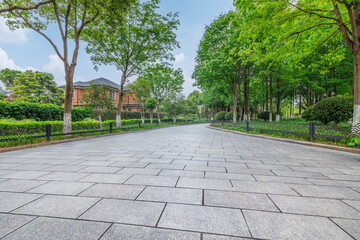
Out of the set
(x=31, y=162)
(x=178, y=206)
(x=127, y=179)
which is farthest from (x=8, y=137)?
(x=178, y=206)

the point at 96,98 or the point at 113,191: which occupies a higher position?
the point at 96,98

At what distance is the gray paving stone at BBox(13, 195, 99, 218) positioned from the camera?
6.43 feet

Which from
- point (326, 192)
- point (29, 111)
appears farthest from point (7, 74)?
point (326, 192)

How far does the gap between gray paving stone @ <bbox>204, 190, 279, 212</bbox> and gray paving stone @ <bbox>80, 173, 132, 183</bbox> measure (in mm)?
1742

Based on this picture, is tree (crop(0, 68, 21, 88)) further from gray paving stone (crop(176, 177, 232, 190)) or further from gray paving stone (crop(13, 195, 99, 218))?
gray paving stone (crop(176, 177, 232, 190))

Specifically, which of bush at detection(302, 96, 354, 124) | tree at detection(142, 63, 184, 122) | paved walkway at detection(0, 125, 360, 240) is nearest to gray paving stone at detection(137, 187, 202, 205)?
paved walkway at detection(0, 125, 360, 240)

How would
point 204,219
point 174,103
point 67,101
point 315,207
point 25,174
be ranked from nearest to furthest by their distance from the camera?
point 204,219, point 315,207, point 25,174, point 67,101, point 174,103

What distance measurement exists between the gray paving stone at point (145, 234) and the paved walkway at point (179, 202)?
0.01 m

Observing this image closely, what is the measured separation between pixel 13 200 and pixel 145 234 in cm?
228

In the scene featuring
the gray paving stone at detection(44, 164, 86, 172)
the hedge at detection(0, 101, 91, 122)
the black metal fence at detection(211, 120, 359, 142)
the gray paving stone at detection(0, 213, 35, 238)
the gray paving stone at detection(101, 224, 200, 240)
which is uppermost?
the hedge at detection(0, 101, 91, 122)

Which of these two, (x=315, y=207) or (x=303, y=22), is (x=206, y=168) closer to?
(x=315, y=207)

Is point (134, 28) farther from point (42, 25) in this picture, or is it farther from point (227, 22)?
point (227, 22)

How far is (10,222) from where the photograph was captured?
5.85ft

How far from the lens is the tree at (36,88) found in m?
22.3
